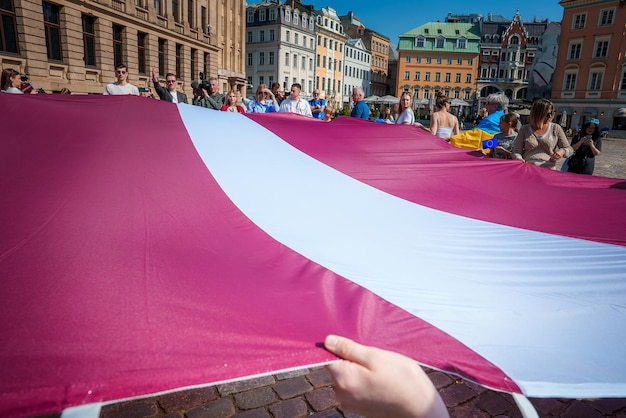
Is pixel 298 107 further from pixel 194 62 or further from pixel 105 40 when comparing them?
pixel 194 62

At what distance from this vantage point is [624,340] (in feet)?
4.94

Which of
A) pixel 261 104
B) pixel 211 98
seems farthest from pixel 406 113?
pixel 211 98

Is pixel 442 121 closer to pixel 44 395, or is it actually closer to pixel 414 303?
pixel 414 303

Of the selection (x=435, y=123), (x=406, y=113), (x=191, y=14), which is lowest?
(x=435, y=123)

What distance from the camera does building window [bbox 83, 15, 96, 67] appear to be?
67.8 feet

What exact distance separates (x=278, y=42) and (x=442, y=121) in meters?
53.6

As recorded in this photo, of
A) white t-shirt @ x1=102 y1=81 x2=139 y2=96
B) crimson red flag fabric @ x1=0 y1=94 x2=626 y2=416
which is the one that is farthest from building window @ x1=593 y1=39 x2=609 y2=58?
white t-shirt @ x1=102 y1=81 x2=139 y2=96

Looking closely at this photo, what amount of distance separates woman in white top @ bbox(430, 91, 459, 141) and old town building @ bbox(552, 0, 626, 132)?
1567 inches

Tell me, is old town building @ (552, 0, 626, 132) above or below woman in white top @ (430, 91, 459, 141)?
above

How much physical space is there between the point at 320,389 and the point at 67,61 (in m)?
21.3

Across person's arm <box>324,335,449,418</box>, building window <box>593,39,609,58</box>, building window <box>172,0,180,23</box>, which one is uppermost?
building window <box>593,39,609,58</box>

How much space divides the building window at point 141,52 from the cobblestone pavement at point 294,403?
1026 inches

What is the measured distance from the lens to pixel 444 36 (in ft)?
213

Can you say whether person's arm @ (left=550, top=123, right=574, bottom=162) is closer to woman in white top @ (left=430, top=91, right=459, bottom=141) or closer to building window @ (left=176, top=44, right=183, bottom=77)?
woman in white top @ (left=430, top=91, right=459, bottom=141)
